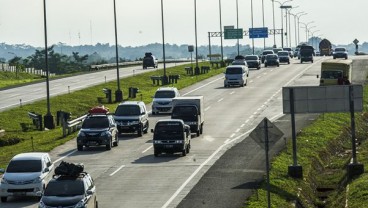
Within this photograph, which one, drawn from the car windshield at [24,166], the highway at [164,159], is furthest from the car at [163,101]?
the car windshield at [24,166]

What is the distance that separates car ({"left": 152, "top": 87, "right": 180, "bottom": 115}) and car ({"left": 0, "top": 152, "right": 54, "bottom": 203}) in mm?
35464

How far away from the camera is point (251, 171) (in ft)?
148

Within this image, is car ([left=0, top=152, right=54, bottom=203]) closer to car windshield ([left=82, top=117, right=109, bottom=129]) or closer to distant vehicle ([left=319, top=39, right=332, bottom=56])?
car windshield ([left=82, top=117, right=109, bottom=129])

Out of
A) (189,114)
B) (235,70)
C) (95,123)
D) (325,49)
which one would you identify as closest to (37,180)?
(95,123)

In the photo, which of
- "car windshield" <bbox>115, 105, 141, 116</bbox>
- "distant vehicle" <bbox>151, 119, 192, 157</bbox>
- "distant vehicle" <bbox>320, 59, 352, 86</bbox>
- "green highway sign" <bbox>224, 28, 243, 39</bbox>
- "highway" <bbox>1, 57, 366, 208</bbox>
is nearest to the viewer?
"highway" <bbox>1, 57, 366, 208</bbox>

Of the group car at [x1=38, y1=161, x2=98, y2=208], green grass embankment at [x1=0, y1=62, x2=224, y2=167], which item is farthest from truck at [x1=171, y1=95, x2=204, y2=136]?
car at [x1=38, y1=161, x2=98, y2=208]

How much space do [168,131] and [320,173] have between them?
324 inches

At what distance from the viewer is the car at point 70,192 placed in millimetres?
31500

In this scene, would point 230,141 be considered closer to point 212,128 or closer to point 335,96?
point 212,128

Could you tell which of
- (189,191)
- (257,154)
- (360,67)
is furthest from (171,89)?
(360,67)

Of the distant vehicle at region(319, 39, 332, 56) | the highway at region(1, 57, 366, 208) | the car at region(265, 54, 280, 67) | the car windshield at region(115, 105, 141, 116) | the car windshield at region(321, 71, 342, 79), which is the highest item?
the distant vehicle at region(319, 39, 332, 56)

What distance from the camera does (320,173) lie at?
50594mm

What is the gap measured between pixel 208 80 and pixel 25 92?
75.6ft

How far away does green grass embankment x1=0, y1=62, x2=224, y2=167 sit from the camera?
5765 cm
